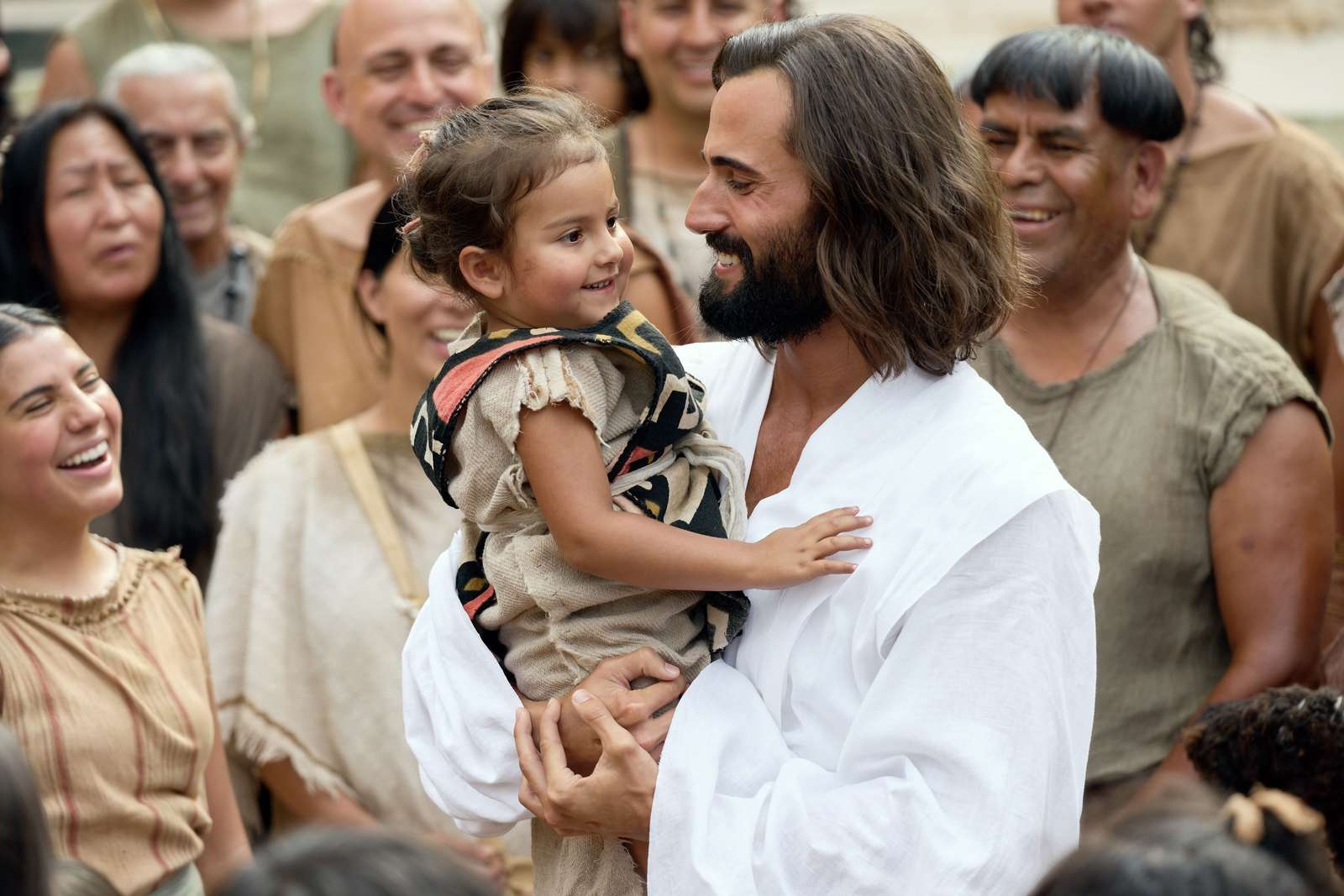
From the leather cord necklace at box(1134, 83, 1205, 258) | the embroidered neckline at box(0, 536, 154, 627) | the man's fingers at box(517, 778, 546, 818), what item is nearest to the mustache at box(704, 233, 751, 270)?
the man's fingers at box(517, 778, 546, 818)

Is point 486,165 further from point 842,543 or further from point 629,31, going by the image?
point 629,31

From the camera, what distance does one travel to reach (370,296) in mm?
4652

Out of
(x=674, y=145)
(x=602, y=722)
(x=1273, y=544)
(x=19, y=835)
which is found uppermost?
(x=19, y=835)

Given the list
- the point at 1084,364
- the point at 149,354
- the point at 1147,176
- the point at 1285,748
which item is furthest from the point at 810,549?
the point at 149,354

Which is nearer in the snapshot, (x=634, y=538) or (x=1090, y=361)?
(x=634, y=538)

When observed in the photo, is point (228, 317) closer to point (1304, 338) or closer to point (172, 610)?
point (172, 610)

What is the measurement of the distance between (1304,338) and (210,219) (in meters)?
3.13

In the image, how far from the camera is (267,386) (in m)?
4.99

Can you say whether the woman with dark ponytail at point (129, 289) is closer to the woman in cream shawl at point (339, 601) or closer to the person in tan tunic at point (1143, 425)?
the woman in cream shawl at point (339, 601)

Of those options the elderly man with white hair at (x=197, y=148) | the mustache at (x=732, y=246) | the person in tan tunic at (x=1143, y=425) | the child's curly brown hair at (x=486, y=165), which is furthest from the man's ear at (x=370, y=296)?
the mustache at (x=732, y=246)

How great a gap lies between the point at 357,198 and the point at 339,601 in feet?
4.59

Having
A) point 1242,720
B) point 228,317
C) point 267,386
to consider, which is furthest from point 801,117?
point 228,317

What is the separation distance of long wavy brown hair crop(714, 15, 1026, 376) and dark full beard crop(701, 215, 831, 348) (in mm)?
27

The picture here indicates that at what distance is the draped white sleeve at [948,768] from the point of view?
2561mm
